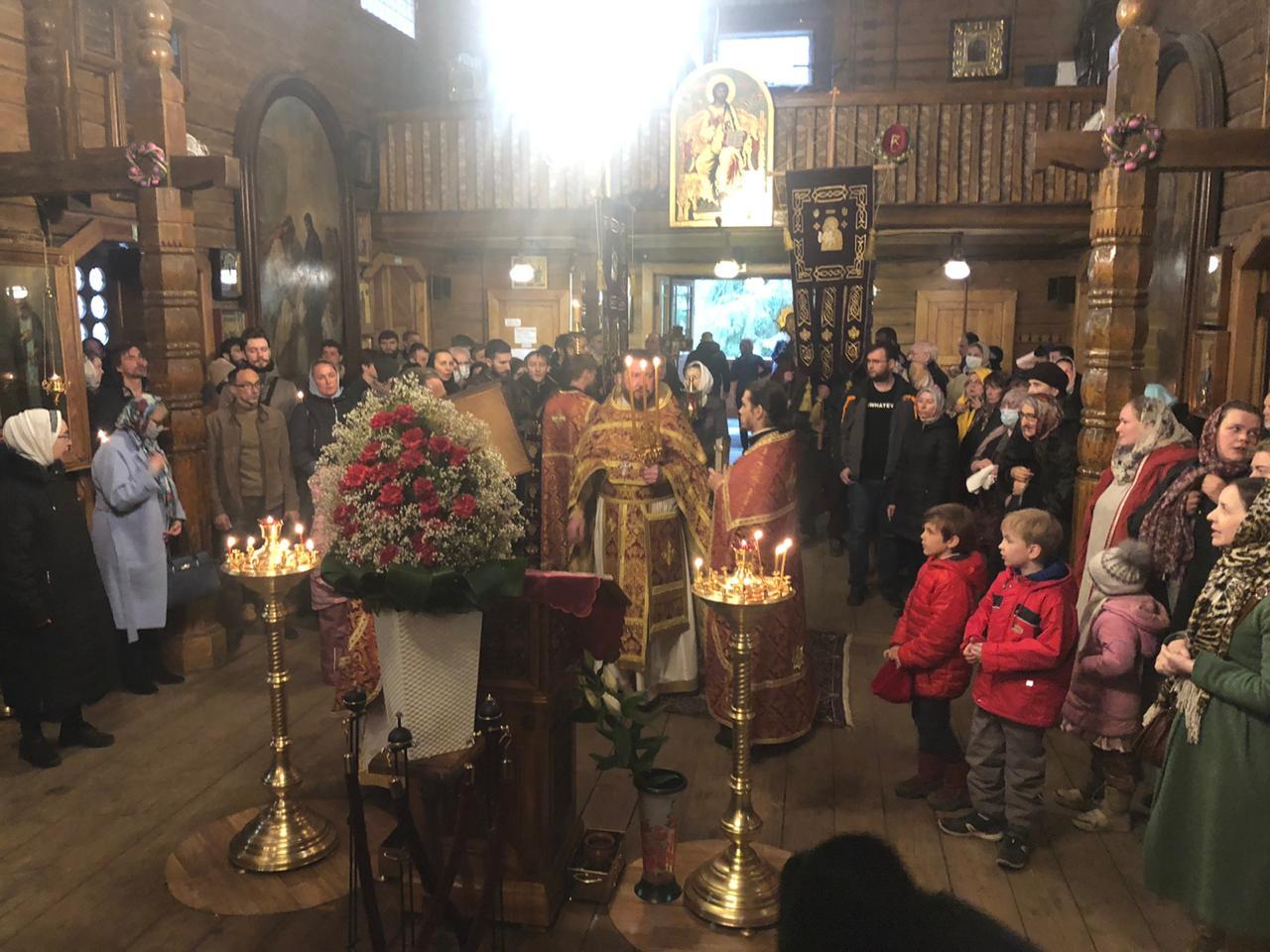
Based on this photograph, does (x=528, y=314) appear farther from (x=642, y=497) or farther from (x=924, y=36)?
(x=642, y=497)

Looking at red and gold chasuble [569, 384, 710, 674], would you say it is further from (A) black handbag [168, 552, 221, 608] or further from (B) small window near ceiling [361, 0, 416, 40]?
(B) small window near ceiling [361, 0, 416, 40]

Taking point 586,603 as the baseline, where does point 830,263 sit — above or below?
above

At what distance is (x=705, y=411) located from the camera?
10094 mm

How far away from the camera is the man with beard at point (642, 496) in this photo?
544 cm

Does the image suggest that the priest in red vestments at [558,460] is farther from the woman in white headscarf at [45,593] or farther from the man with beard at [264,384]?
the woman in white headscarf at [45,593]

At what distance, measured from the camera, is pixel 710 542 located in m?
5.36

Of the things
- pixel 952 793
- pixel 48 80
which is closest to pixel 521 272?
pixel 48 80

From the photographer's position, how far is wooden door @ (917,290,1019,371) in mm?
13523

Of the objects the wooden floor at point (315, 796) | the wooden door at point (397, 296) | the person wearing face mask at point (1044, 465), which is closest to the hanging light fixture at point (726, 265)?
the wooden door at point (397, 296)

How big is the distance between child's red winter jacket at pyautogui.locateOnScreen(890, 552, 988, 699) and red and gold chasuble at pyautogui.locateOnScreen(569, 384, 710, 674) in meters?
1.47

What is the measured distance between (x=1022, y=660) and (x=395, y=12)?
491 inches

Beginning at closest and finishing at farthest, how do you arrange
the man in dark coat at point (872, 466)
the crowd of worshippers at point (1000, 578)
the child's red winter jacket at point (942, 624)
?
1. the crowd of worshippers at point (1000, 578)
2. the child's red winter jacket at point (942, 624)
3. the man in dark coat at point (872, 466)

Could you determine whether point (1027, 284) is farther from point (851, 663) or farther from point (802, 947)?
point (802, 947)

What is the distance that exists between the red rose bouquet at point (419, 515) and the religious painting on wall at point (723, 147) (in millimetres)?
7754
